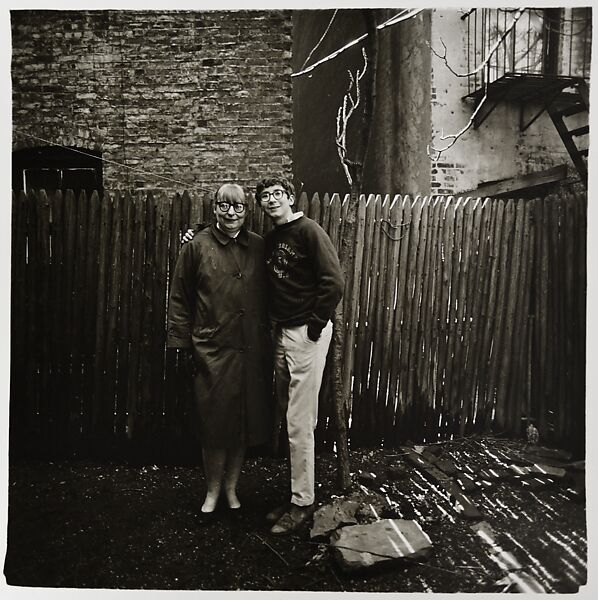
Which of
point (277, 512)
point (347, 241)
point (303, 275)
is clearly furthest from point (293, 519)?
point (347, 241)

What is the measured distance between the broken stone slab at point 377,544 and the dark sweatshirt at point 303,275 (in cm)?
117

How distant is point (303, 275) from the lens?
3.08 meters

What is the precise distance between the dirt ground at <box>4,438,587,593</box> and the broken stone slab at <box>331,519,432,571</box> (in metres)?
0.06

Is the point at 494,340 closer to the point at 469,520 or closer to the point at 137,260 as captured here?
the point at 469,520

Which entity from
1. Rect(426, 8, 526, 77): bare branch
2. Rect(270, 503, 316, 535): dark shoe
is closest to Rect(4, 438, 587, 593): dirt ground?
Rect(270, 503, 316, 535): dark shoe

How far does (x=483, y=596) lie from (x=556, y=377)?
1.52 m

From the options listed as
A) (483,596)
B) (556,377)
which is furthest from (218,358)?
(556,377)

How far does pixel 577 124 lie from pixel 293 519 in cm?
330

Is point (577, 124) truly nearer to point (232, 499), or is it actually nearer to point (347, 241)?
point (347, 241)

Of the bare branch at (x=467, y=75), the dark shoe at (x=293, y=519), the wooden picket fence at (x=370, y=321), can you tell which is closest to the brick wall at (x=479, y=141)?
the bare branch at (x=467, y=75)

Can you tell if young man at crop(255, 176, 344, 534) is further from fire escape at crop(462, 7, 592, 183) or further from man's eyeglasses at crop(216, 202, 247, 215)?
fire escape at crop(462, 7, 592, 183)

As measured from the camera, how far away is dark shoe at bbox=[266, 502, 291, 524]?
3.13 meters

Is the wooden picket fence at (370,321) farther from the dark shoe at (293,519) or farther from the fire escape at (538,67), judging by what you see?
the dark shoe at (293,519)

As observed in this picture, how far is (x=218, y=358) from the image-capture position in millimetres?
3092
